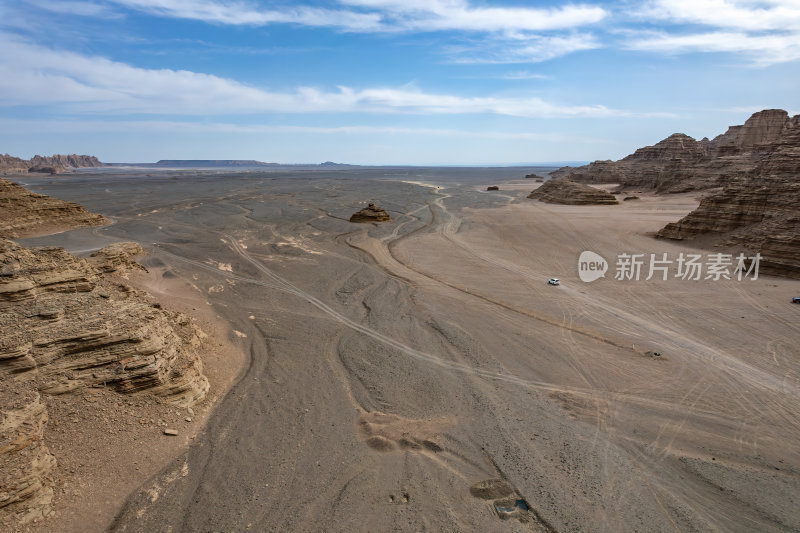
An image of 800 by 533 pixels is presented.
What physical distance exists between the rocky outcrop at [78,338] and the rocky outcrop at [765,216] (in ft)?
80.0

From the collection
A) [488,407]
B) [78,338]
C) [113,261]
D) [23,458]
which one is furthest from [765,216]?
[113,261]

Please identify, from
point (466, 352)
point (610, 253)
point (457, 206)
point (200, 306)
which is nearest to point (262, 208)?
point (457, 206)

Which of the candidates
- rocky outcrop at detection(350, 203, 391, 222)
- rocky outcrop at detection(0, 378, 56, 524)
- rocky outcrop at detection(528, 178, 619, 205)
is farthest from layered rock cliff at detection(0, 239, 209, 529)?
rocky outcrop at detection(528, 178, 619, 205)

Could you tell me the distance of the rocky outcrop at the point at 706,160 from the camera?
168 feet

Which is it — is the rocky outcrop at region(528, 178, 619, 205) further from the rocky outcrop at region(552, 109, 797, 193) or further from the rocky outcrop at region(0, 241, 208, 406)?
the rocky outcrop at region(0, 241, 208, 406)

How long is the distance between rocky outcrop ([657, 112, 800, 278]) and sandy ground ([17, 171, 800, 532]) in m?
1.76

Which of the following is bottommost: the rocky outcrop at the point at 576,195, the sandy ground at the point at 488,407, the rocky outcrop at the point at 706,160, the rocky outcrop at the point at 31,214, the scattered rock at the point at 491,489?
the scattered rock at the point at 491,489

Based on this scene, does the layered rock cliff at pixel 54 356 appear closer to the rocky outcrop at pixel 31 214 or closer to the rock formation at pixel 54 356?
the rock formation at pixel 54 356

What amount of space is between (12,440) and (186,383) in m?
3.07

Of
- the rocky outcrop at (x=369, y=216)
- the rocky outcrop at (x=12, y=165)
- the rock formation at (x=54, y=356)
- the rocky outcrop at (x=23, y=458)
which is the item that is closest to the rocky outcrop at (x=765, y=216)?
the rocky outcrop at (x=369, y=216)

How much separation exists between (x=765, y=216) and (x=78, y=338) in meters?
29.9

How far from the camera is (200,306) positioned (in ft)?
48.0

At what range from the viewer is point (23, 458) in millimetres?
5898

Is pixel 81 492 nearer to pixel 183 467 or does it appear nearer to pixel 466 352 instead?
pixel 183 467
